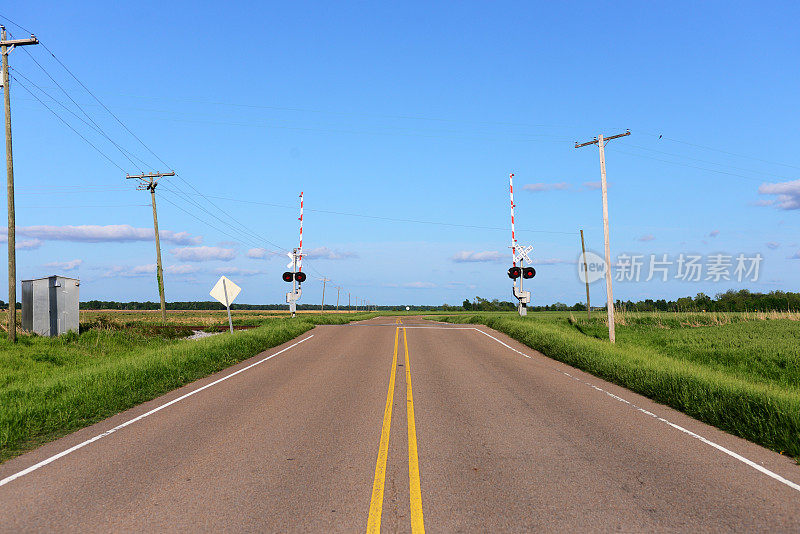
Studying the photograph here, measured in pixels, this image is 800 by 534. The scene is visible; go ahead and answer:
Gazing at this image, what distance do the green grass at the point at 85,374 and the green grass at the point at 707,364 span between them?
11.2 meters

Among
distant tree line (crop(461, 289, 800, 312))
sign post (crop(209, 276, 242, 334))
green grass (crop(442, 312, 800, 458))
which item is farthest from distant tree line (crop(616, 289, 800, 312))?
sign post (crop(209, 276, 242, 334))

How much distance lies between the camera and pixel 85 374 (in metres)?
13.6

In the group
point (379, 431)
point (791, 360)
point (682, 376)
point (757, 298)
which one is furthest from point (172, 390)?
point (757, 298)

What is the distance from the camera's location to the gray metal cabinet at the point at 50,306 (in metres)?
25.1

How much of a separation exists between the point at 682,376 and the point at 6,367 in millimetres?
20453

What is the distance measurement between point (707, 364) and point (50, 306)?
28.5 m

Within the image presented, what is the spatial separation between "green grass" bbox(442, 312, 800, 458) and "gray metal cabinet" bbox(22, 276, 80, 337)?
2185 centimetres

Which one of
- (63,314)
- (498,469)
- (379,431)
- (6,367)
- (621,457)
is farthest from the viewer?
(63,314)

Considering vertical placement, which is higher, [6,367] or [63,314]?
[63,314]

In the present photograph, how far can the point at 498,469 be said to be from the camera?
6.70 metres

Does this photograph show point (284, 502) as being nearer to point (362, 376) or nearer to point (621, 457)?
point (621, 457)

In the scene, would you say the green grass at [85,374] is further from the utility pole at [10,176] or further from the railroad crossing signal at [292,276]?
the railroad crossing signal at [292,276]

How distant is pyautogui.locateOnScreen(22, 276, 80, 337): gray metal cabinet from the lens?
82.4ft

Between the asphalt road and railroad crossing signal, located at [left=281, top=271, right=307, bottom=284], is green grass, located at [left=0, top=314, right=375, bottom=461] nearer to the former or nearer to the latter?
the asphalt road
